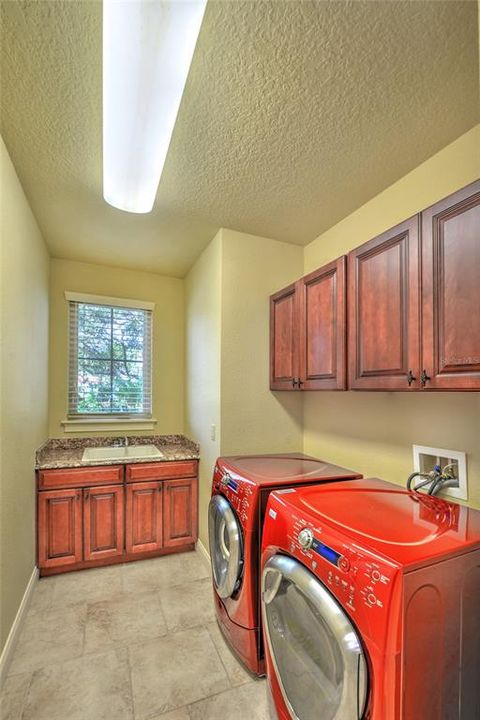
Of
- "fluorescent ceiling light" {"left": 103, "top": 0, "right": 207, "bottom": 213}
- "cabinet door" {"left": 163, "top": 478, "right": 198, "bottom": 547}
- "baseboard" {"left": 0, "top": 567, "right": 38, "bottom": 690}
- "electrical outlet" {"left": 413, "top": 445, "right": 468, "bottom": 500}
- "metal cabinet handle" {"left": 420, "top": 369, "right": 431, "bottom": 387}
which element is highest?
"fluorescent ceiling light" {"left": 103, "top": 0, "right": 207, "bottom": 213}

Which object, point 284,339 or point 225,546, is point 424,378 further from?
point 225,546

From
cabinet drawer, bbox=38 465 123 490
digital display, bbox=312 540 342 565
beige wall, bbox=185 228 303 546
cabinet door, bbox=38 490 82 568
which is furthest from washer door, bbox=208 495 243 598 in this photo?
cabinet door, bbox=38 490 82 568

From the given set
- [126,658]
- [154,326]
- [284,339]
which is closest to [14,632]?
[126,658]

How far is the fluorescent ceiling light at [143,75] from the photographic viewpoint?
1.04 meters

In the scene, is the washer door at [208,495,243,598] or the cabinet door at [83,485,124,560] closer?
the washer door at [208,495,243,598]

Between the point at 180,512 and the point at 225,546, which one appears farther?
the point at 180,512

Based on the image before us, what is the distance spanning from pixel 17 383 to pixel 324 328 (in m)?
1.82

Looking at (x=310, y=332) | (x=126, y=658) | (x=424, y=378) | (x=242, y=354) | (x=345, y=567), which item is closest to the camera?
(x=345, y=567)

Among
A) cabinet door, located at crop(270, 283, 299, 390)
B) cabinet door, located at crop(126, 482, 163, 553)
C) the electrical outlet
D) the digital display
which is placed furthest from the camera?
cabinet door, located at crop(126, 482, 163, 553)

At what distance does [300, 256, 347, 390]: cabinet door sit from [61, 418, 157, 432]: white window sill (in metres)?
1.92

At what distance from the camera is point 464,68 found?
125 centimetres

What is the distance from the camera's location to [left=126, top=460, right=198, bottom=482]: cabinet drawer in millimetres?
2760

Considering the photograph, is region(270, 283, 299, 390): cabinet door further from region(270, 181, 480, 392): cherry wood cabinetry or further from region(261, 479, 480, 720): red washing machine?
region(261, 479, 480, 720): red washing machine

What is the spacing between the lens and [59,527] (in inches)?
100
